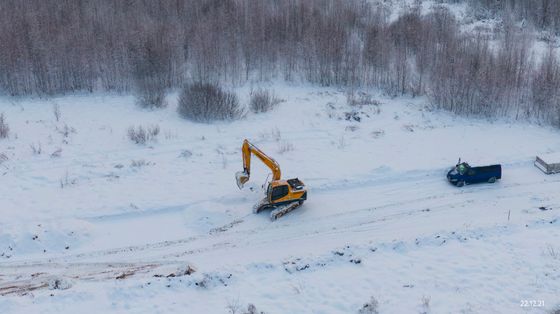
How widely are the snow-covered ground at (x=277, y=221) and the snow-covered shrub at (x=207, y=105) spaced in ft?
1.81

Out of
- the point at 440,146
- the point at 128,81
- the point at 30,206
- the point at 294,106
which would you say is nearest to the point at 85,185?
the point at 30,206

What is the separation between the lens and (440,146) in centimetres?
2483

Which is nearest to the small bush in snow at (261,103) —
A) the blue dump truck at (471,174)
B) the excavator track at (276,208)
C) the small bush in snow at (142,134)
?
the small bush in snow at (142,134)

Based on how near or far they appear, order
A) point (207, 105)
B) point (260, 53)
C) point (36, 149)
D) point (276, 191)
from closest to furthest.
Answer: point (276, 191)
point (36, 149)
point (207, 105)
point (260, 53)

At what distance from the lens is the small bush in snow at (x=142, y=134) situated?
2425cm

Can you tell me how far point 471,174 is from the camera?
21.9 metres

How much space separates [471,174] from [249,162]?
8.85 m

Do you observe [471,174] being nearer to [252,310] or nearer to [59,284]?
[252,310]

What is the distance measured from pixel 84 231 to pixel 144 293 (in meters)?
4.29

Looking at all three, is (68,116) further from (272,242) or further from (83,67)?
(272,242)

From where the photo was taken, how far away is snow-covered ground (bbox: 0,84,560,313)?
16188mm

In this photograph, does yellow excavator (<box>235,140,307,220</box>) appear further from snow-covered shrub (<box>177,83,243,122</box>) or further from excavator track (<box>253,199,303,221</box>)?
snow-covered shrub (<box>177,83,243,122</box>)

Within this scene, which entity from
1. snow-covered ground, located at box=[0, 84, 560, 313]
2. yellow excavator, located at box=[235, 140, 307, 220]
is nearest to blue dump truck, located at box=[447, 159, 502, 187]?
snow-covered ground, located at box=[0, 84, 560, 313]

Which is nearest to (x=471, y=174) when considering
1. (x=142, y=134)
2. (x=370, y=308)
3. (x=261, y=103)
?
(x=370, y=308)
